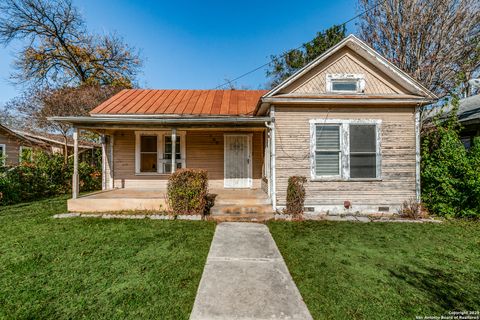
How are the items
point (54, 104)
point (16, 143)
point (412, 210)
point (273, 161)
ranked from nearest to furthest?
point (412, 210) → point (273, 161) → point (16, 143) → point (54, 104)

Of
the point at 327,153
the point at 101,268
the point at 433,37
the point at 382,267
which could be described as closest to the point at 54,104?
the point at 101,268

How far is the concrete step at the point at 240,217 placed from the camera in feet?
20.5

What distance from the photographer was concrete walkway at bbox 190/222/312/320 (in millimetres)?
2486

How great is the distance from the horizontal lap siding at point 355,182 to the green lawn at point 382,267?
3.73 ft

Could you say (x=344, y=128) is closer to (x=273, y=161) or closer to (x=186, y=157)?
(x=273, y=161)

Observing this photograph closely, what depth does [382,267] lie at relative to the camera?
3635 millimetres

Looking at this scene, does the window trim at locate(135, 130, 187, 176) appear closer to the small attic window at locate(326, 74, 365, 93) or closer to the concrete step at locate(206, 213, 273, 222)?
the concrete step at locate(206, 213, 273, 222)

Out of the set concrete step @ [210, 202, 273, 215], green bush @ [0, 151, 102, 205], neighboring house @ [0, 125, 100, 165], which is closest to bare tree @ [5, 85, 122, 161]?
neighboring house @ [0, 125, 100, 165]

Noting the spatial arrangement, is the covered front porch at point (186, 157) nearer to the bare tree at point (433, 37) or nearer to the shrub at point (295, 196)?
the shrub at point (295, 196)

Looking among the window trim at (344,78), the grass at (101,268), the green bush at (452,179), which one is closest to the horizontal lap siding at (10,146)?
the grass at (101,268)

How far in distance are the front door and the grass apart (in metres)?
3.56

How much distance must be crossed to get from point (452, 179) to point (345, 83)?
413 centimetres

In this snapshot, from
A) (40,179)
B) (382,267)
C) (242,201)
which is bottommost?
(382,267)

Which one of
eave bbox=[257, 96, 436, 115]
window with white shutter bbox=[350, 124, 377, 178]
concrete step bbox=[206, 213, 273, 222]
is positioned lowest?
concrete step bbox=[206, 213, 273, 222]
